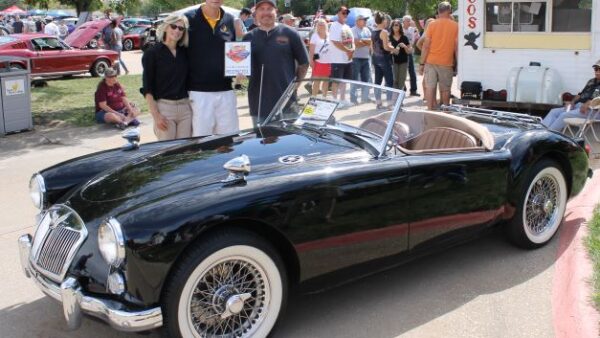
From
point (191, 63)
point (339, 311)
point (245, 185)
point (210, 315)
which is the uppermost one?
point (191, 63)

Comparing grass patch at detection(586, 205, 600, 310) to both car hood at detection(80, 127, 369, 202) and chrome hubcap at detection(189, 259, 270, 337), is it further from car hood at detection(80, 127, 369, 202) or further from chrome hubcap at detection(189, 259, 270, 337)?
chrome hubcap at detection(189, 259, 270, 337)

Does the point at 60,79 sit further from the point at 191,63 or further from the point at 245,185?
the point at 245,185

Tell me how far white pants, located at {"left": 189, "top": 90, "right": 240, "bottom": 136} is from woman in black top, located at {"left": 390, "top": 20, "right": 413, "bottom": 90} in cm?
654

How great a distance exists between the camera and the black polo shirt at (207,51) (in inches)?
216

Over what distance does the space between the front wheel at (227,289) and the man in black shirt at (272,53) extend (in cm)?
263

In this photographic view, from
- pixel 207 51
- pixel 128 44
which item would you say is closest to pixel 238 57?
pixel 207 51

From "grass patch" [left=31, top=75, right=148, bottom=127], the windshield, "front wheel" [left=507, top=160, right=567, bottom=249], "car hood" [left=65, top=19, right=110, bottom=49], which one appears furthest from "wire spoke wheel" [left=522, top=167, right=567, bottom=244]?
"car hood" [left=65, top=19, right=110, bottom=49]

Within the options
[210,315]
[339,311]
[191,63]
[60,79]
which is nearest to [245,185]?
[210,315]

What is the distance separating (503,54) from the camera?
9.19 m

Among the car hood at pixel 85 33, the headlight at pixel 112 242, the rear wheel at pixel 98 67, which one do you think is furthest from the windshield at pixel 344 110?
the car hood at pixel 85 33

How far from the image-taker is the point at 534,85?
863 centimetres

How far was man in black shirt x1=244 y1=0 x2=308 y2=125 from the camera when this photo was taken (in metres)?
5.73

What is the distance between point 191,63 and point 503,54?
528 centimetres

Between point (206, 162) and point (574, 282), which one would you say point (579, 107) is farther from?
point (206, 162)
